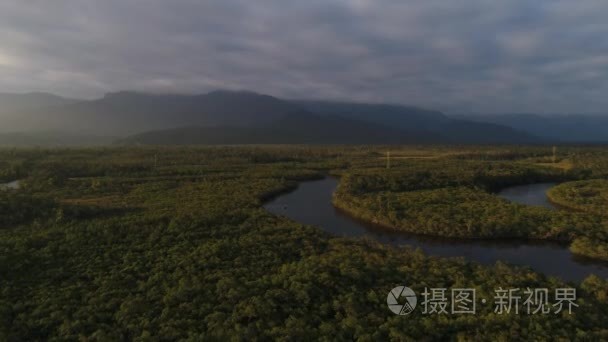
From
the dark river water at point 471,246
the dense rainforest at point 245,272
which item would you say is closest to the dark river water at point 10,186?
the dense rainforest at point 245,272

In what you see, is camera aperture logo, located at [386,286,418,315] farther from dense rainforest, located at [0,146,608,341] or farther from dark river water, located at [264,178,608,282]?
dark river water, located at [264,178,608,282]

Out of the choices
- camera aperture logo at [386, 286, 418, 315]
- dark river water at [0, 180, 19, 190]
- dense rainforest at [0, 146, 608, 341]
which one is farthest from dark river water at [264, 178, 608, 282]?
A: dark river water at [0, 180, 19, 190]

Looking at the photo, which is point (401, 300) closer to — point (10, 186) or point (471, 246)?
point (471, 246)

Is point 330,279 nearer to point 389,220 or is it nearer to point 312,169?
point 389,220

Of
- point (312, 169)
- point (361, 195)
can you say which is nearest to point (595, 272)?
point (361, 195)

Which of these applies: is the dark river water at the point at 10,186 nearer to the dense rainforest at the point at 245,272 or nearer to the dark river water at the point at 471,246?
the dense rainforest at the point at 245,272
